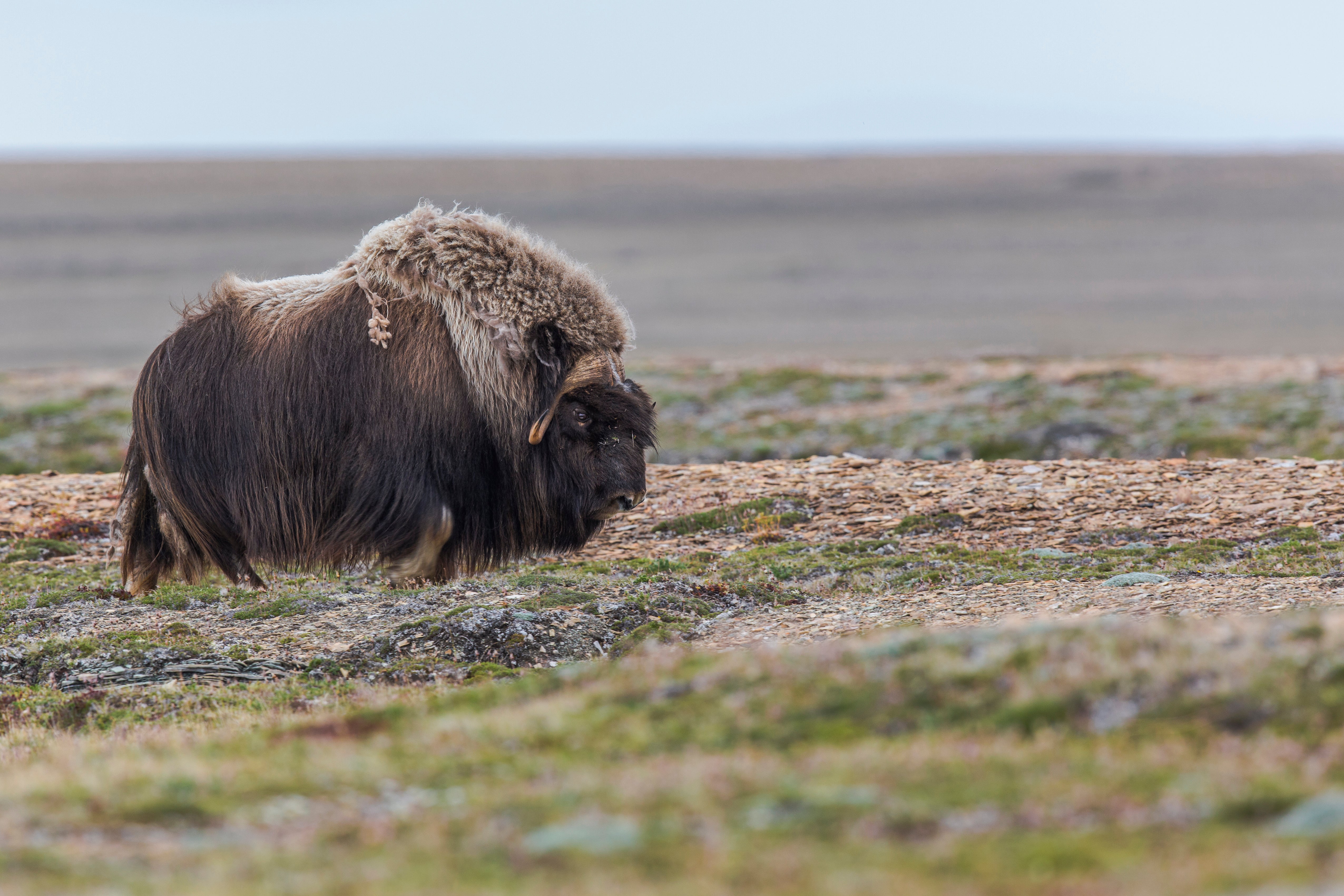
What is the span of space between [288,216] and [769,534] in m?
60.1

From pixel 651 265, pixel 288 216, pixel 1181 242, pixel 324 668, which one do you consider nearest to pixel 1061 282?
pixel 1181 242

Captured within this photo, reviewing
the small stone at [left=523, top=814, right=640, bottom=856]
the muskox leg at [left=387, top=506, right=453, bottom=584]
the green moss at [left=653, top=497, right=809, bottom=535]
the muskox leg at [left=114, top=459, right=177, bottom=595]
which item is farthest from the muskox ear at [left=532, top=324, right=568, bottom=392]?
the small stone at [left=523, top=814, right=640, bottom=856]

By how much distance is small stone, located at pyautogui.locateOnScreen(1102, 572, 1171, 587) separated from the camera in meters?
8.45

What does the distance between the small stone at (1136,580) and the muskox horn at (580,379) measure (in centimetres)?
313

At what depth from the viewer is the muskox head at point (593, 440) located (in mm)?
8297

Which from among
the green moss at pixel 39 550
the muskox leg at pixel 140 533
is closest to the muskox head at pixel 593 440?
the muskox leg at pixel 140 533

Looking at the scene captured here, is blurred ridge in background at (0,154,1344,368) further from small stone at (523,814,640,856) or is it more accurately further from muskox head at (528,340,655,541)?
small stone at (523,814,640,856)

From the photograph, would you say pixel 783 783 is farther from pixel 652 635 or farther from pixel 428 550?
pixel 428 550

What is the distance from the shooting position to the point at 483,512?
8.55m

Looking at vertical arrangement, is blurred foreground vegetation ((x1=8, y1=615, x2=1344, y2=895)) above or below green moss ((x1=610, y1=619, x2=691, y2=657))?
above

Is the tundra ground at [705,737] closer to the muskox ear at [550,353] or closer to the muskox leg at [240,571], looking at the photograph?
the muskox leg at [240,571]

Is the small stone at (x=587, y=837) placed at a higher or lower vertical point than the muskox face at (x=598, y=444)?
lower

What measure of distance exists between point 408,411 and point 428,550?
0.79 m

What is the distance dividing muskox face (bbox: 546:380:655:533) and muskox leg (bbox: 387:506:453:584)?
0.72 meters
